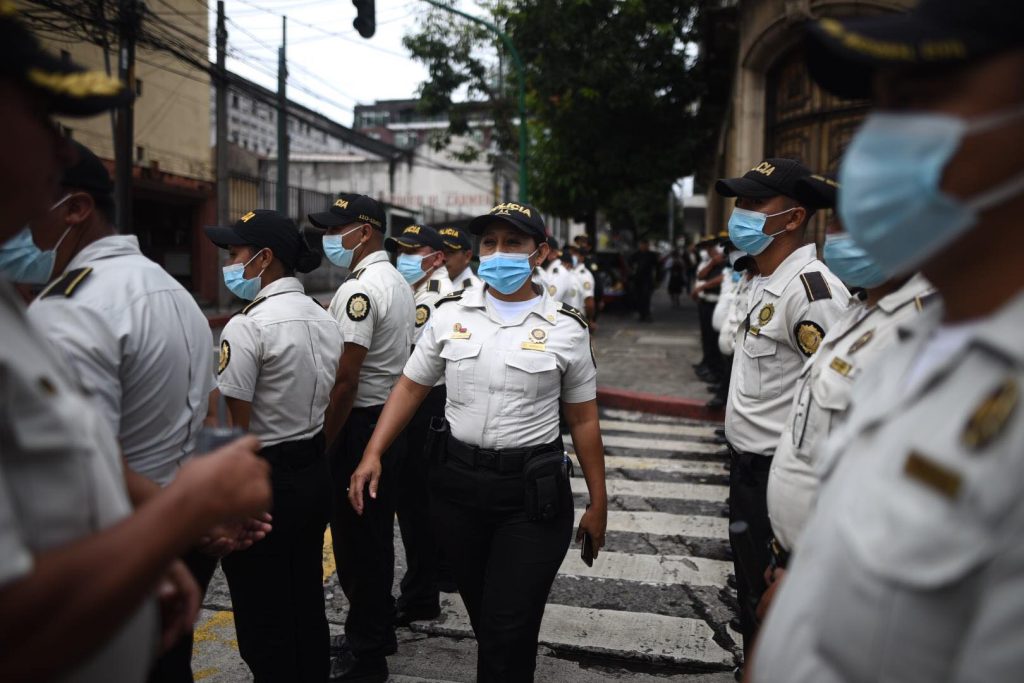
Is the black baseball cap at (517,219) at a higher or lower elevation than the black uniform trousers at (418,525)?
higher

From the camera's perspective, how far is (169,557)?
46.9 inches

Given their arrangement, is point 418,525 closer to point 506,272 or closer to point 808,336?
point 506,272

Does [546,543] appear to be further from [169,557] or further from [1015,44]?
[1015,44]

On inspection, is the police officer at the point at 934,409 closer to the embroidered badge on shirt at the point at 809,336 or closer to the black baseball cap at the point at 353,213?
the embroidered badge on shirt at the point at 809,336

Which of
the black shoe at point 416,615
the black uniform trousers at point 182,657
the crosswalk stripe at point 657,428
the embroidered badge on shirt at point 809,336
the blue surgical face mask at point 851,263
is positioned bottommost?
the black shoe at point 416,615

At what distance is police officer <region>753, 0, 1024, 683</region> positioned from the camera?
38.8 inches

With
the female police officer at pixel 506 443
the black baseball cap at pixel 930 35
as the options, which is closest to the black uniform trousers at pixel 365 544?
the female police officer at pixel 506 443

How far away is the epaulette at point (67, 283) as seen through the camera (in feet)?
7.33

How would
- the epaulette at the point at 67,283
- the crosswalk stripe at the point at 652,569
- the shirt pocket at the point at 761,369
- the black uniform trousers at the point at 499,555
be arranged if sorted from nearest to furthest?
1. the epaulette at the point at 67,283
2. the black uniform trousers at the point at 499,555
3. the shirt pocket at the point at 761,369
4. the crosswalk stripe at the point at 652,569

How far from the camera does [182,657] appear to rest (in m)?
2.54

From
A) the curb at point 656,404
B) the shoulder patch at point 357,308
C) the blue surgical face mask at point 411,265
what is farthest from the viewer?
the curb at point 656,404

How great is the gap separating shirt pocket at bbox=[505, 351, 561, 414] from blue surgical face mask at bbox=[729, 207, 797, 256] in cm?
116

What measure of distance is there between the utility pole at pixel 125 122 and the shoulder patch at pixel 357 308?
28.1ft

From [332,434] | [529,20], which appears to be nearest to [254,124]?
[529,20]
